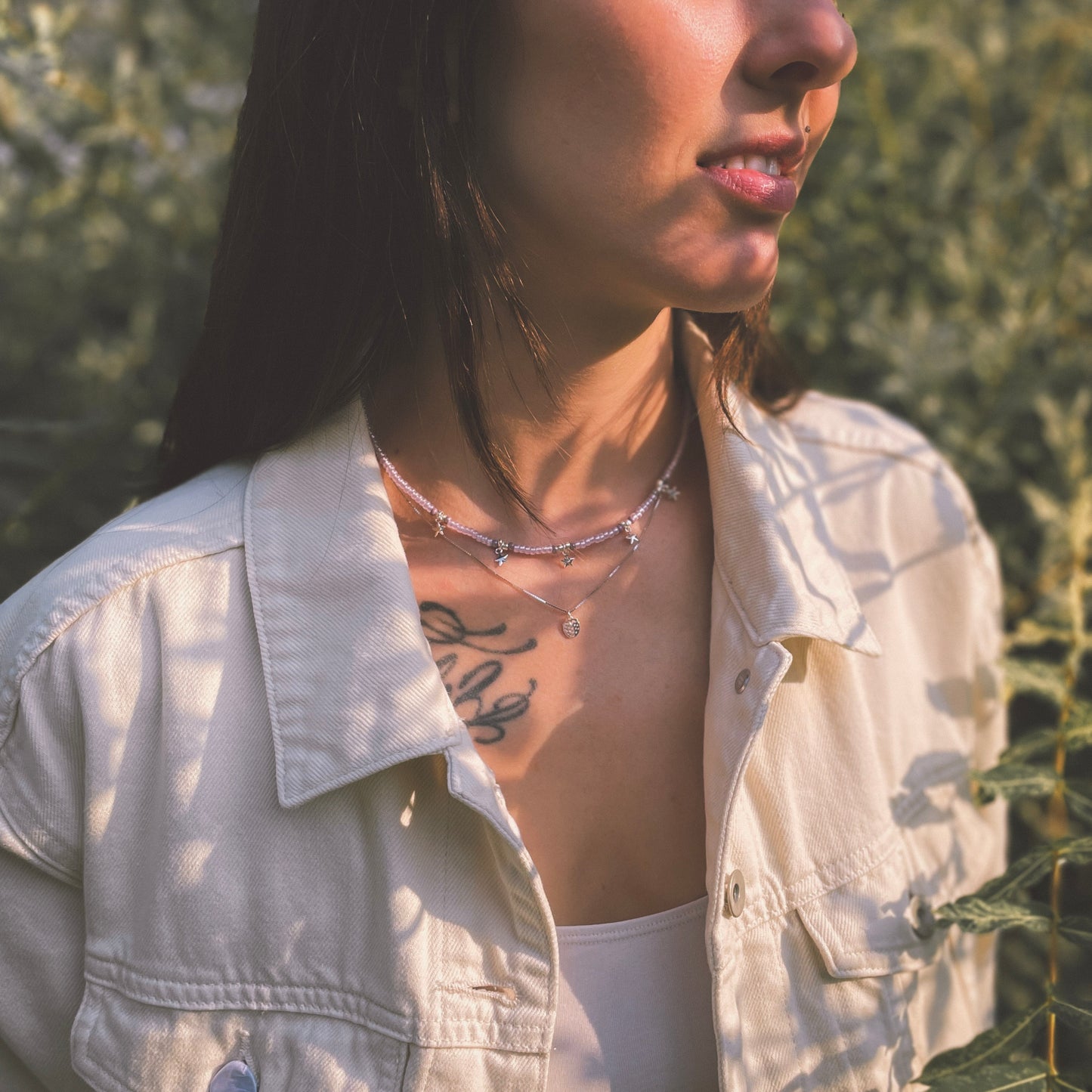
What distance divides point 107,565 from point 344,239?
0.59 meters

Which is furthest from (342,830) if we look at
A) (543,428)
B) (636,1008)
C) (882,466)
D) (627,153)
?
(882,466)

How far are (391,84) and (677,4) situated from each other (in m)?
0.43

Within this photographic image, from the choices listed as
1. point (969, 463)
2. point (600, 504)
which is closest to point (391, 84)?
point (600, 504)

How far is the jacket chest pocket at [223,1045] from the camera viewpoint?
57.3 inches

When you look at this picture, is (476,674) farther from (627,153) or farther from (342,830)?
(627,153)

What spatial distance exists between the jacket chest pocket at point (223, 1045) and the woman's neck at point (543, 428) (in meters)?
0.76

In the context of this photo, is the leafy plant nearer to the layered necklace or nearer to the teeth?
the layered necklace

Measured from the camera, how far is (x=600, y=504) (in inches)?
72.3

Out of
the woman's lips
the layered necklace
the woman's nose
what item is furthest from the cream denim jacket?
the woman's nose

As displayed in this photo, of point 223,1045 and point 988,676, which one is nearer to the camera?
point 223,1045

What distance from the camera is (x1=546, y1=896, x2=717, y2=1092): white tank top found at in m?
1.50

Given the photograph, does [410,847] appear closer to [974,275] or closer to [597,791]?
[597,791]

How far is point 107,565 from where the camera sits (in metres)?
1.57

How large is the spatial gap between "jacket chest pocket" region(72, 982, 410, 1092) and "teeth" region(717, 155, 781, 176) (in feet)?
4.06
